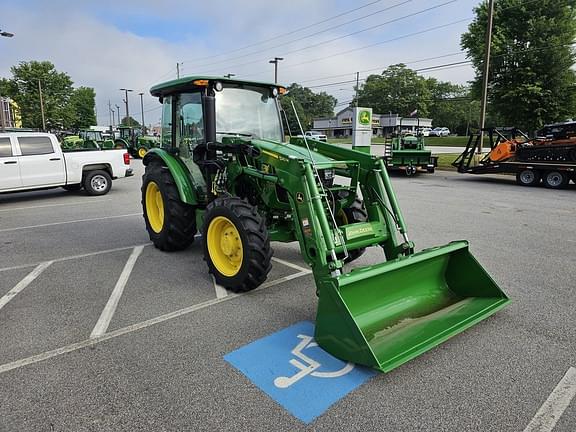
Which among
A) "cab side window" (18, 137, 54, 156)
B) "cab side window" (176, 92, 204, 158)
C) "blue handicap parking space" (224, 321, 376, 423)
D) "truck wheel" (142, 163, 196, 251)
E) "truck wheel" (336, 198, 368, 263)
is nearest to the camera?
"blue handicap parking space" (224, 321, 376, 423)

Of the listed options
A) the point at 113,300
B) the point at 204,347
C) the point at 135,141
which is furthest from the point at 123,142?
the point at 204,347

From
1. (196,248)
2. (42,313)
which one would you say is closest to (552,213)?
(196,248)

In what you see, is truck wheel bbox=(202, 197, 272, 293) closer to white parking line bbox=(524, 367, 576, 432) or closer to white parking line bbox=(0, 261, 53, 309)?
white parking line bbox=(0, 261, 53, 309)

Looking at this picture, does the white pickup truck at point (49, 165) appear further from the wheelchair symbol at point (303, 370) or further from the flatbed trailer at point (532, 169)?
the flatbed trailer at point (532, 169)

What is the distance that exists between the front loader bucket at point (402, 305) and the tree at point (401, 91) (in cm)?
Result: 7818

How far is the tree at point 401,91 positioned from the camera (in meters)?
77.7

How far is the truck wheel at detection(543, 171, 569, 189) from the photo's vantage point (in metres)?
13.0

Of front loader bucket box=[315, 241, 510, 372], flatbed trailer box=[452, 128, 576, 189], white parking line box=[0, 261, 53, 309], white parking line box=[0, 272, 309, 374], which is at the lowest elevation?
white parking line box=[0, 272, 309, 374]

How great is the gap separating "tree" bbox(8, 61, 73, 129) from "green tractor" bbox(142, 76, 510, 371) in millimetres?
49083

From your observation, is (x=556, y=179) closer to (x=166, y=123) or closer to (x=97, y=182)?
(x=166, y=123)

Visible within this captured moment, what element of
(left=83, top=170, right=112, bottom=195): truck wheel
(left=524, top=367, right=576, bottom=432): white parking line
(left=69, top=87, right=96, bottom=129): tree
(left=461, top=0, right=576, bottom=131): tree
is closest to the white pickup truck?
(left=83, top=170, right=112, bottom=195): truck wheel

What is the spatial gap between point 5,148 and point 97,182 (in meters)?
2.42

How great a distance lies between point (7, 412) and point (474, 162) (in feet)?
60.5

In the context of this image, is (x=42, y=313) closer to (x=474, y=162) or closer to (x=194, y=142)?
(x=194, y=142)
